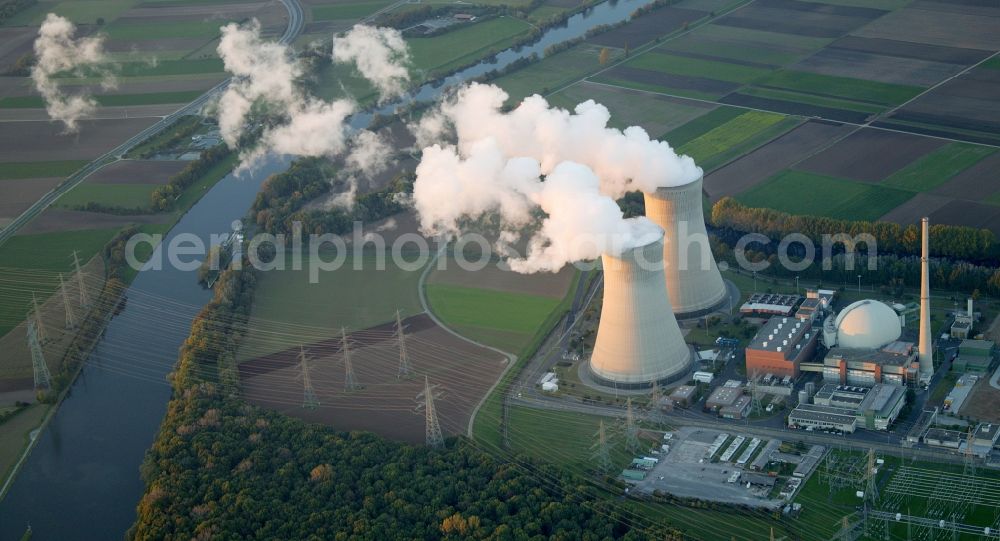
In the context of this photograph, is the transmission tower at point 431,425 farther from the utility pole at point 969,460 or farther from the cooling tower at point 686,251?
the utility pole at point 969,460

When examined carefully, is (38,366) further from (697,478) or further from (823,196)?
(823,196)

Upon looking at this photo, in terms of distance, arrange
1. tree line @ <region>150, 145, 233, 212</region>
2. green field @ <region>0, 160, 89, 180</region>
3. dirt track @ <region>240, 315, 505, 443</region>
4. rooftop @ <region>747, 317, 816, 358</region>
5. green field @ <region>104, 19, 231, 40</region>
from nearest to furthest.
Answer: dirt track @ <region>240, 315, 505, 443</region> < rooftop @ <region>747, 317, 816, 358</region> < tree line @ <region>150, 145, 233, 212</region> < green field @ <region>0, 160, 89, 180</region> < green field @ <region>104, 19, 231, 40</region>

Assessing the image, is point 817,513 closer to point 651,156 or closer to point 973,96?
point 651,156

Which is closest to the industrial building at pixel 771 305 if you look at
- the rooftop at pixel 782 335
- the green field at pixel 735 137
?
the rooftop at pixel 782 335

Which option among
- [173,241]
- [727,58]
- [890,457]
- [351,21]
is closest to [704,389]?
[890,457]

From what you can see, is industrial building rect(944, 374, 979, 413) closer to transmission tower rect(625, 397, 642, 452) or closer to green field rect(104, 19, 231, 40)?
transmission tower rect(625, 397, 642, 452)

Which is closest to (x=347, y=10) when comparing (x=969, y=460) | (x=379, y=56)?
(x=379, y=56)

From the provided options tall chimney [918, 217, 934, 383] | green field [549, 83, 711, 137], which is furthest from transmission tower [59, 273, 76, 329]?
tall chimney [918, 217, 934, 383]
